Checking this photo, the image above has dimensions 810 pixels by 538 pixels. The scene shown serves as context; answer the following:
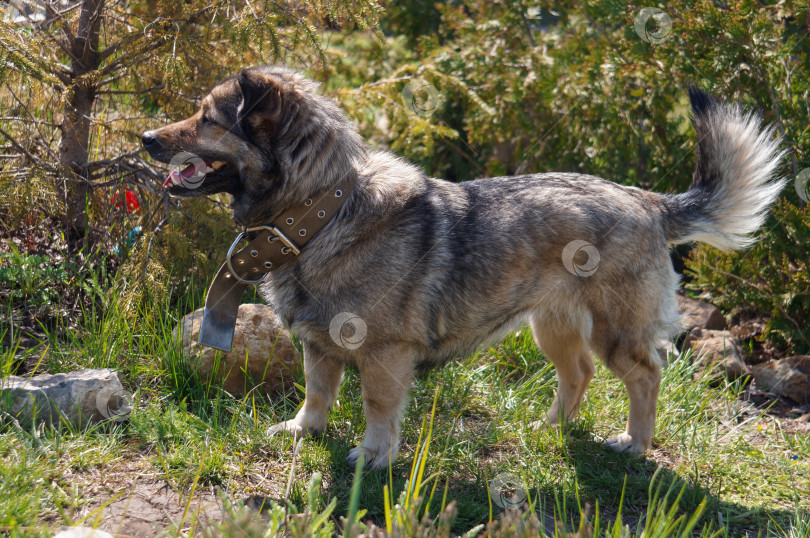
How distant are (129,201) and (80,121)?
527 millimetres

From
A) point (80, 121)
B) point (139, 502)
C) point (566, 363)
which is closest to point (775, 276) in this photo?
point (566, 363)

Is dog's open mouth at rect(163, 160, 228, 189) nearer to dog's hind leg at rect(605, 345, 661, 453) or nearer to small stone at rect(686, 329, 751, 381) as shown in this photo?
dog's hind leg at rect(605, 345, 661, 453)

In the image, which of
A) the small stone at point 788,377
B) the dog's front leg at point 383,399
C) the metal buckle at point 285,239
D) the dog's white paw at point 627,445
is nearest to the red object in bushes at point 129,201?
the metal buckle at point 285,239

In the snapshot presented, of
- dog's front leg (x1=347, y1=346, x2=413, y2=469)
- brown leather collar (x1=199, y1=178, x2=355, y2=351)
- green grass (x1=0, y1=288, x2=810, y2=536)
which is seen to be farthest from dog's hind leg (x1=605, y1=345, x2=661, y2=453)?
brown leather collar (x1=199, y1=178, x2=355, y2=351)

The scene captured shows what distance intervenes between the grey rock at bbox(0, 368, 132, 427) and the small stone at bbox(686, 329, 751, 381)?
322cm

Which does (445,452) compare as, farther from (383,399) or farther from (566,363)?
(566,363)

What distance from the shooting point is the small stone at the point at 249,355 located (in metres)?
3.58

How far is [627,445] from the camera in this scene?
357 cm

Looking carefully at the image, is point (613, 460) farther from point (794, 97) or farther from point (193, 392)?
point (794, 97)

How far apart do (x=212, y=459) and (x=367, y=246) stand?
3.59 feet

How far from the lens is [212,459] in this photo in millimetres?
2949

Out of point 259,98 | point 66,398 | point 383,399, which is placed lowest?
point 66,398

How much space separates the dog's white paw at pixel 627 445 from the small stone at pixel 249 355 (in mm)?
1665

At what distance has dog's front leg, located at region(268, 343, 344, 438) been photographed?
11.1 ft
